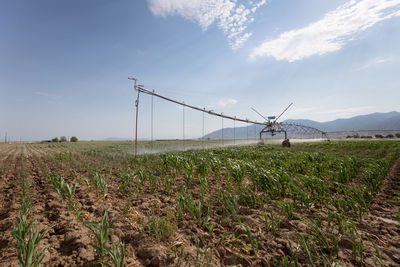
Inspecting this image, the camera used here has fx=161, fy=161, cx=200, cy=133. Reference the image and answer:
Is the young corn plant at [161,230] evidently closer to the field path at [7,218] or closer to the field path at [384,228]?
the field path at [7,218]

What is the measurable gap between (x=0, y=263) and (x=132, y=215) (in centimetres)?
168

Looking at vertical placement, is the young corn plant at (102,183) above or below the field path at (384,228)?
above

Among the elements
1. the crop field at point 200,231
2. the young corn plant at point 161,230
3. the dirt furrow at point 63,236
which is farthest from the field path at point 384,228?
the dirt furrow at point 63,236

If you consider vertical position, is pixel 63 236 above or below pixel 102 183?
below

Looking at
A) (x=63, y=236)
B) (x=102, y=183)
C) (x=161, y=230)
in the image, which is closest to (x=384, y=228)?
(x=161, y=230)

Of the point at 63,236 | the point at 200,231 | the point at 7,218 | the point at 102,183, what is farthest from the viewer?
the point at 102,183

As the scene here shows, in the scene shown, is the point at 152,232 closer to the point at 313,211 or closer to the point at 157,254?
the point at 157,254

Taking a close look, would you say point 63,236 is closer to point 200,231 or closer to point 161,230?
point 161,230

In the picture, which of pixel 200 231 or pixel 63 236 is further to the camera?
pixel 200 231

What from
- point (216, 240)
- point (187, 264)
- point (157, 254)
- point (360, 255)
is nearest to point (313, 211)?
point (360, 255)

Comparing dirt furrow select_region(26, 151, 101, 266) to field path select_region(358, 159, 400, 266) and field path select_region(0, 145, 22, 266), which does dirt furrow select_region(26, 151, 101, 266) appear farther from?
field path select_region(358, 159, 400, 266)

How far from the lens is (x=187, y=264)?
2020mm

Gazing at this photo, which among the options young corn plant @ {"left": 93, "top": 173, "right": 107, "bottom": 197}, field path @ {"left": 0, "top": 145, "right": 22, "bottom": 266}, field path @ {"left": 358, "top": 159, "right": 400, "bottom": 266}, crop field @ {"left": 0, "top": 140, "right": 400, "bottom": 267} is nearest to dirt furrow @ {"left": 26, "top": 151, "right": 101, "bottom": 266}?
crop field @ {"left": 0, "top": 140, "right": 400, "bottom": 267}

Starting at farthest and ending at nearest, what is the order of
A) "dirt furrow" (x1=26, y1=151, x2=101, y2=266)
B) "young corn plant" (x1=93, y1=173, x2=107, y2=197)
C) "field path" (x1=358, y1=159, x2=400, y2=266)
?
"young corn plant" (x1=93, y1=173, x2=107, y2=197) < "field path" (x1=358, y1=159, x2=400, y2=266) < "dirt furrow" (x1=26, y1=151, x2=101, y2=266)
